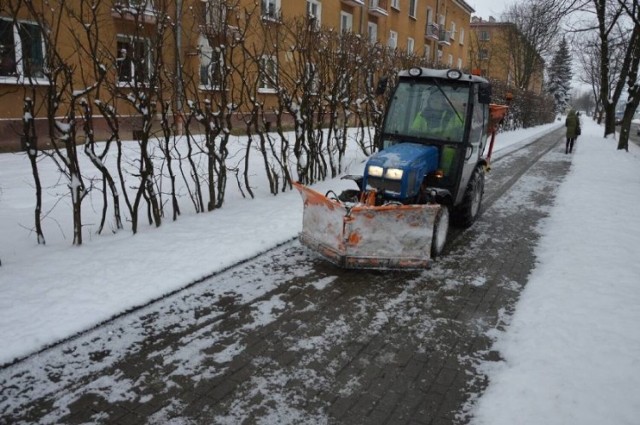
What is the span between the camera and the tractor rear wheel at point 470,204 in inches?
278

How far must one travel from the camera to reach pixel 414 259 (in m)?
5.23

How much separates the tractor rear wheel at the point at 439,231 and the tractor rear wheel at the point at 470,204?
1.21m

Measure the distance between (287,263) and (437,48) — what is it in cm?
3677

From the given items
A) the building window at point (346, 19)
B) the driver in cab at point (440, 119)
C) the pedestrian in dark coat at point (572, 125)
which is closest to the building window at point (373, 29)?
the building window at point (346, 19)

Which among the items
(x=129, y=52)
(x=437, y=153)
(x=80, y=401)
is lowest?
(x=80, y=401)

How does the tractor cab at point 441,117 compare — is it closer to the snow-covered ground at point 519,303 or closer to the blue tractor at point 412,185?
the blue tractor at point 412,185

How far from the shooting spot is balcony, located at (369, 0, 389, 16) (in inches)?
1041

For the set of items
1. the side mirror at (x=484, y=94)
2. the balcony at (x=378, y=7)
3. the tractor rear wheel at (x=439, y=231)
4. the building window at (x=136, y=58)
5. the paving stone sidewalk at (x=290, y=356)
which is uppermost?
the balcony at (x=378, y=7)

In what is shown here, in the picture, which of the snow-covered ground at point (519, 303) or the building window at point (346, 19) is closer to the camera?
the snow-covered ground at point (519, 303)

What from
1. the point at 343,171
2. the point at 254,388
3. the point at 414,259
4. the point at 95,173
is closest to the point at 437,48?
the point at 343,171

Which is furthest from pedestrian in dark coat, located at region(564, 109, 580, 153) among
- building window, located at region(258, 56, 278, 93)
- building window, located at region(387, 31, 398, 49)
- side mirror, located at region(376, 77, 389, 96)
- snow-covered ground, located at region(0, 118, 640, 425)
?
side mirror, located at region(376, 77, 389, 96)

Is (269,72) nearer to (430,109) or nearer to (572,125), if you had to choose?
(430,109)

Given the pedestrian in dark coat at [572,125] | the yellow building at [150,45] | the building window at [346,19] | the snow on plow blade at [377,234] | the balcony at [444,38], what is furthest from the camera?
the balcony at [444,38]

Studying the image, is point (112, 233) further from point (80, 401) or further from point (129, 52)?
point (80, 401)
